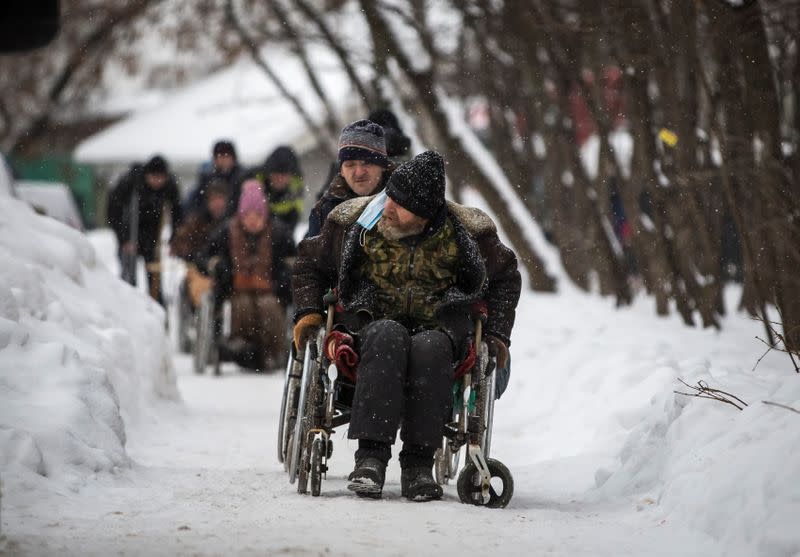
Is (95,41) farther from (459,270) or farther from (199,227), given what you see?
(459,270)

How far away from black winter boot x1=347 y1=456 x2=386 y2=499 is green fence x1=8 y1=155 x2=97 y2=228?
45.0 m

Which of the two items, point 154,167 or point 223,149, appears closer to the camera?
point 223,149

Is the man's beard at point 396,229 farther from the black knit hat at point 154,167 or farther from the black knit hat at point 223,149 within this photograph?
the black knit hat at point 154,167

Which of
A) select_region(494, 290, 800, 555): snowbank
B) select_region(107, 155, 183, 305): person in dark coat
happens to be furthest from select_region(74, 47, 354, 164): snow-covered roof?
select_region(494, 290, 800, 555): snowbank

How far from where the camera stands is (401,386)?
19.6ft

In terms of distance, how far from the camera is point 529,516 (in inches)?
226

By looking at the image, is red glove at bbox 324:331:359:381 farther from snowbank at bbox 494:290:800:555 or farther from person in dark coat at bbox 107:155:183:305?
person in dark coat at bbox 107:155:183:305

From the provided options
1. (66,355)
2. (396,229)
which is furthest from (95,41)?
(396,229)

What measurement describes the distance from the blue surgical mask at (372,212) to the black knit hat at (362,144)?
1.09 metres

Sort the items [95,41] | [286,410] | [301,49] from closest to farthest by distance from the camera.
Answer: [286,410]
[301,49]
[95,41]

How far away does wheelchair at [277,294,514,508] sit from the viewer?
600cm

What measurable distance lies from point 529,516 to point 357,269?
122 centimetres

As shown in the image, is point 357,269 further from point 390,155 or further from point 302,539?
point 390,155

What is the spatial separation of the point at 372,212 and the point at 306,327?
53cm
